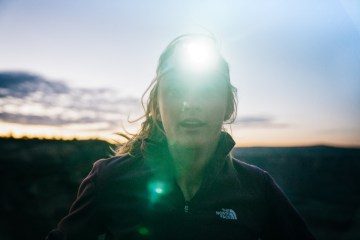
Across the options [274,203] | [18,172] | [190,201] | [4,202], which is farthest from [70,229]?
[18,172]

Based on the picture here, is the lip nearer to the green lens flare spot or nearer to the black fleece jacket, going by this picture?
the black fleece jacket

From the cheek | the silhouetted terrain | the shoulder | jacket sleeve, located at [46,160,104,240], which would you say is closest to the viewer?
jacket sleeve, located at [46,160,104,240]

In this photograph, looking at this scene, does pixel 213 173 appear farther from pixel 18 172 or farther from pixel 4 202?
pixel 18 172

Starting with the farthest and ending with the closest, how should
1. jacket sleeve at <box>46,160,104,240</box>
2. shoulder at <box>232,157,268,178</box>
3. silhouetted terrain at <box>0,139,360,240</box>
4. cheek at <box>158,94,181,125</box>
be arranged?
silhouetted terrain at <box>0,139,360,240</box> → shoulder at <box>232,157,268,178</box> → cheek at <box>158,94,181,125</box> → jacket sleeve at <box>46,160,104,240</box>

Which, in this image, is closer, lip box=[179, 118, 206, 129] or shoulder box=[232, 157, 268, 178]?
lip box=[179, 118, 206, 129]

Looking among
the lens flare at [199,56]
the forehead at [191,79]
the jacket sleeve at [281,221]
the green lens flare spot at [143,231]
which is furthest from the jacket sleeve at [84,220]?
the jacket sleeve at [281,221]

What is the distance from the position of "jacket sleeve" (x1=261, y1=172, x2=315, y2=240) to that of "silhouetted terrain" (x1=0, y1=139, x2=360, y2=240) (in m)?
6.68

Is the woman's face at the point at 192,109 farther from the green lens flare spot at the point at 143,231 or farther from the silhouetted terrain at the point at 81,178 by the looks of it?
the silhouetted terrain at the point at 81,178

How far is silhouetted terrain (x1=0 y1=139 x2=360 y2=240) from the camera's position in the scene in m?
8.84

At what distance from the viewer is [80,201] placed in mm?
1900

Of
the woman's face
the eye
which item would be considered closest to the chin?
the woman's face

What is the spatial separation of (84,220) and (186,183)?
0.60m

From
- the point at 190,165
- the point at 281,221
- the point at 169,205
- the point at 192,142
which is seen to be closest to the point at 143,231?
the point at 169,205

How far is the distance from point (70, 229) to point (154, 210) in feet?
1.49
